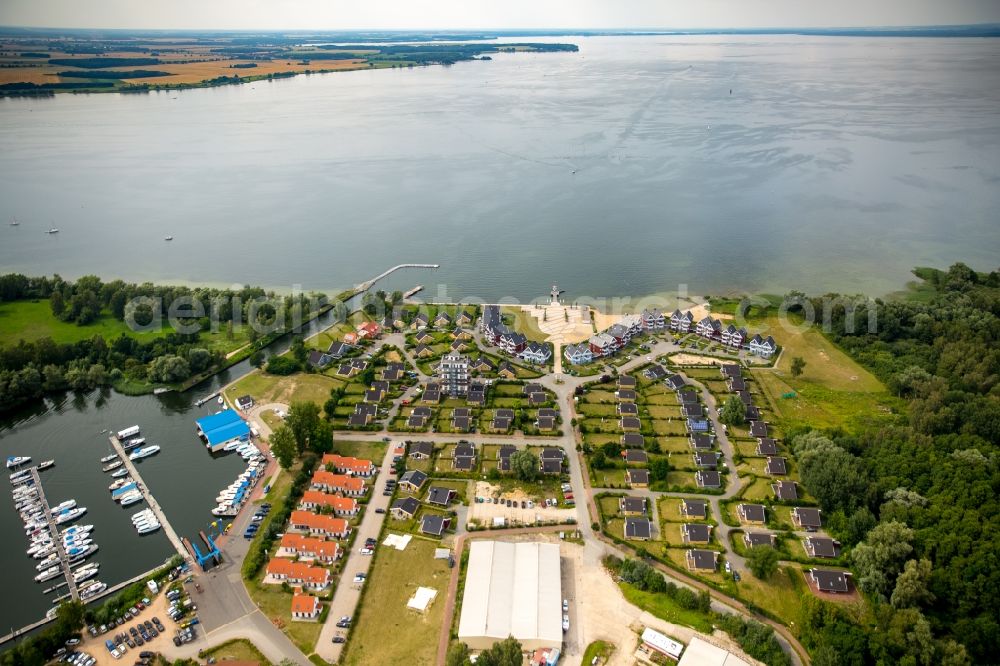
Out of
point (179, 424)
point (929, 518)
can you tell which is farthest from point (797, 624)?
point (179, 424)

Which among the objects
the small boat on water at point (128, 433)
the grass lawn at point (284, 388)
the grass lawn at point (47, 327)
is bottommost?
the small boat on water at point (128, 433)

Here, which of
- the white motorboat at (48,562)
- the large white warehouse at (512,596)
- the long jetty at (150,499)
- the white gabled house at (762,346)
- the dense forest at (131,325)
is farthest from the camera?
the white gabled house at (762,346)

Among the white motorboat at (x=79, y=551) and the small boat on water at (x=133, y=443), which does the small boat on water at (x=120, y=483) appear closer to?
the small boat on water at (x=133, y=443)

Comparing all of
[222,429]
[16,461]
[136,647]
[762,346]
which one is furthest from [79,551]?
[762,346]

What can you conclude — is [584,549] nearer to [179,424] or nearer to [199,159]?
[179,424]

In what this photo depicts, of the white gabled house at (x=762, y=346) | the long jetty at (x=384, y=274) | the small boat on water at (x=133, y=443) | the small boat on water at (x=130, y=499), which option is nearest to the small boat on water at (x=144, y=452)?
the small boat on water at (x=133, y=443)

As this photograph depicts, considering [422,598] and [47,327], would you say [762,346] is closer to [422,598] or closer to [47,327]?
[422,598]
